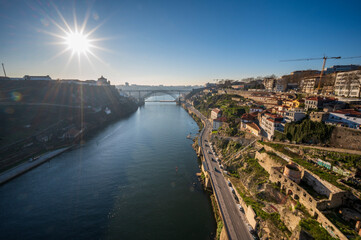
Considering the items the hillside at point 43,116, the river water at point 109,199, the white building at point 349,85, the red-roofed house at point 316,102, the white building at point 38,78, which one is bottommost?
the river water at point 109,199

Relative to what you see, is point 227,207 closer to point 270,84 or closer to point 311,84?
point 311,84

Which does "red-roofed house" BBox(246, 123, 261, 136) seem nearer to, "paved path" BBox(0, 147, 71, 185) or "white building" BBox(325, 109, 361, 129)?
"white building" BBox(325, 109, 361, 129)

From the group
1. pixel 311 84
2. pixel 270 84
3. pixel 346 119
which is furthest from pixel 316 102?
pixel 270 84

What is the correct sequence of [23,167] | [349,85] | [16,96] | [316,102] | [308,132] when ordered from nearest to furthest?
[308,132] < [316,102] < [23,167] < [349,85] < [16,96]

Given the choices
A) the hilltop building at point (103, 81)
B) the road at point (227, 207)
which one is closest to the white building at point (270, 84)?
the road at point (227, 207)

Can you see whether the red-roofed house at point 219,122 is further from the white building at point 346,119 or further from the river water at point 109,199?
the white building at point 346,119

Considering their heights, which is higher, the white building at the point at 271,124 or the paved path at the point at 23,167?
the white building at the point at 271,124

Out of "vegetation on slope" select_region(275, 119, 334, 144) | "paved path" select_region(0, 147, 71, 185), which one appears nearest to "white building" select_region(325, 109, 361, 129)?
"vegetation on slope" select_region(275, 119, 334, 144)
